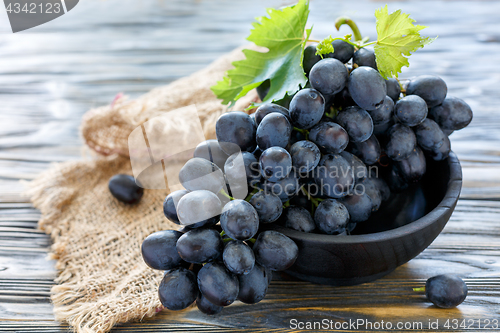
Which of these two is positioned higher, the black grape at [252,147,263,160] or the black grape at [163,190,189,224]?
the black grape at [252,147,263,160]

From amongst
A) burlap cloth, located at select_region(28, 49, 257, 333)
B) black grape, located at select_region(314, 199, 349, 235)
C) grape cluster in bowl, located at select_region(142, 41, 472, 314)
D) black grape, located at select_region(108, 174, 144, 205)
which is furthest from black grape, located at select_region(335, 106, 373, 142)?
black grape, located at select_region(108, 174, 144, 205)

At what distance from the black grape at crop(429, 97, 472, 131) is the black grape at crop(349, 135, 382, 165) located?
0.14 meters

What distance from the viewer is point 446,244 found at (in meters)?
0.71

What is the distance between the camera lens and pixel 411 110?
22.8 inches

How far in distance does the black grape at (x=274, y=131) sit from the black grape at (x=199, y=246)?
0.15m

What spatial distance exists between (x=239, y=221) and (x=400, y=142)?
0.30 meters

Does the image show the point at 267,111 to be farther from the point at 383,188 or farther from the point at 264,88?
the point at 383,188

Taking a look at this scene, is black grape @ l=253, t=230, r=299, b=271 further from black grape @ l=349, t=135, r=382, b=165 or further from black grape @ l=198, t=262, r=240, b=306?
black grape @ l=349, t=135, r=382, b=165

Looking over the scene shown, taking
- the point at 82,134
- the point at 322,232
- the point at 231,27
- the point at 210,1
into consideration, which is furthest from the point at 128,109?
the point at 210,1

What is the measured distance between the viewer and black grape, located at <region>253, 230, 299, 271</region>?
49 cm

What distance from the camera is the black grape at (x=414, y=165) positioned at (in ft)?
2.00

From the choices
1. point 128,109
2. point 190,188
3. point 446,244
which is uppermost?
point 190,188

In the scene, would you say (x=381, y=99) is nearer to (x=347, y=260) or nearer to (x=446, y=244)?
(x=347, y=260)

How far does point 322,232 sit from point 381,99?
0.21 metres
